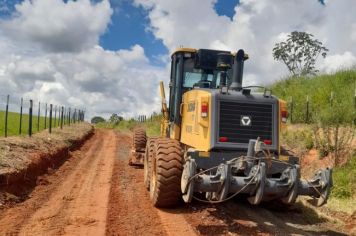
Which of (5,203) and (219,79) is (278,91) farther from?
(5,203)

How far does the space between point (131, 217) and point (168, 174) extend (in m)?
1.06

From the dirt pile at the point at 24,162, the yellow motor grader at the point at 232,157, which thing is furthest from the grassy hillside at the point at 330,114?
the dirt pile at the point at 24,162

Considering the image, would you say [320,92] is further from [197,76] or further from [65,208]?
[65,208]

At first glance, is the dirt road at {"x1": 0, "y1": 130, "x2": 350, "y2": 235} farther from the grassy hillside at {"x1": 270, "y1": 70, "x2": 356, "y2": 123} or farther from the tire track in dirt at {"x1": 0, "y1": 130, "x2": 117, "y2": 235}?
the grassy hillside at {"x1": 270, "y1": 70, "x2": 356, "y2": 123}

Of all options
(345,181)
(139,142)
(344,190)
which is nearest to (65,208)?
(344,190)

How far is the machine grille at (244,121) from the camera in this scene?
8320mm

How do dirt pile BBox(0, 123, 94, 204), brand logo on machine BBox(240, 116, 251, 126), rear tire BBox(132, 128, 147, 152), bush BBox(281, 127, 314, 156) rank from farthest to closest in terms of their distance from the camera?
1. rear tire BBox(132, 128, 147, 152)
2. bush BBox(281, 127, 314, 156)
3. dirt pile BBox(0, 123, 94, 204)
4. brand logo on machine BBox(240, 116, 251, 126)

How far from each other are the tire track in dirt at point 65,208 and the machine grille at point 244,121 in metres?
2.83

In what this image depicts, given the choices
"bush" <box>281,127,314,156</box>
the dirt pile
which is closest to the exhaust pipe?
the dirt pile

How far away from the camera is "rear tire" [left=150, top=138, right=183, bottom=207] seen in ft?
27.1

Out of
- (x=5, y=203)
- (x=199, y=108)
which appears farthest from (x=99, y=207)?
(x=199, y=108)

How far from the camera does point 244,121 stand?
8.40 metres

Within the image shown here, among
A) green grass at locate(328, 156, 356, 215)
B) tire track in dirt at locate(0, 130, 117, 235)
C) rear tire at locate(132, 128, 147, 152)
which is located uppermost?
rear tire at locate(132, 128, 147, 152)

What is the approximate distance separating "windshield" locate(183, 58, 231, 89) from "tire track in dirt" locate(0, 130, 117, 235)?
330cm
